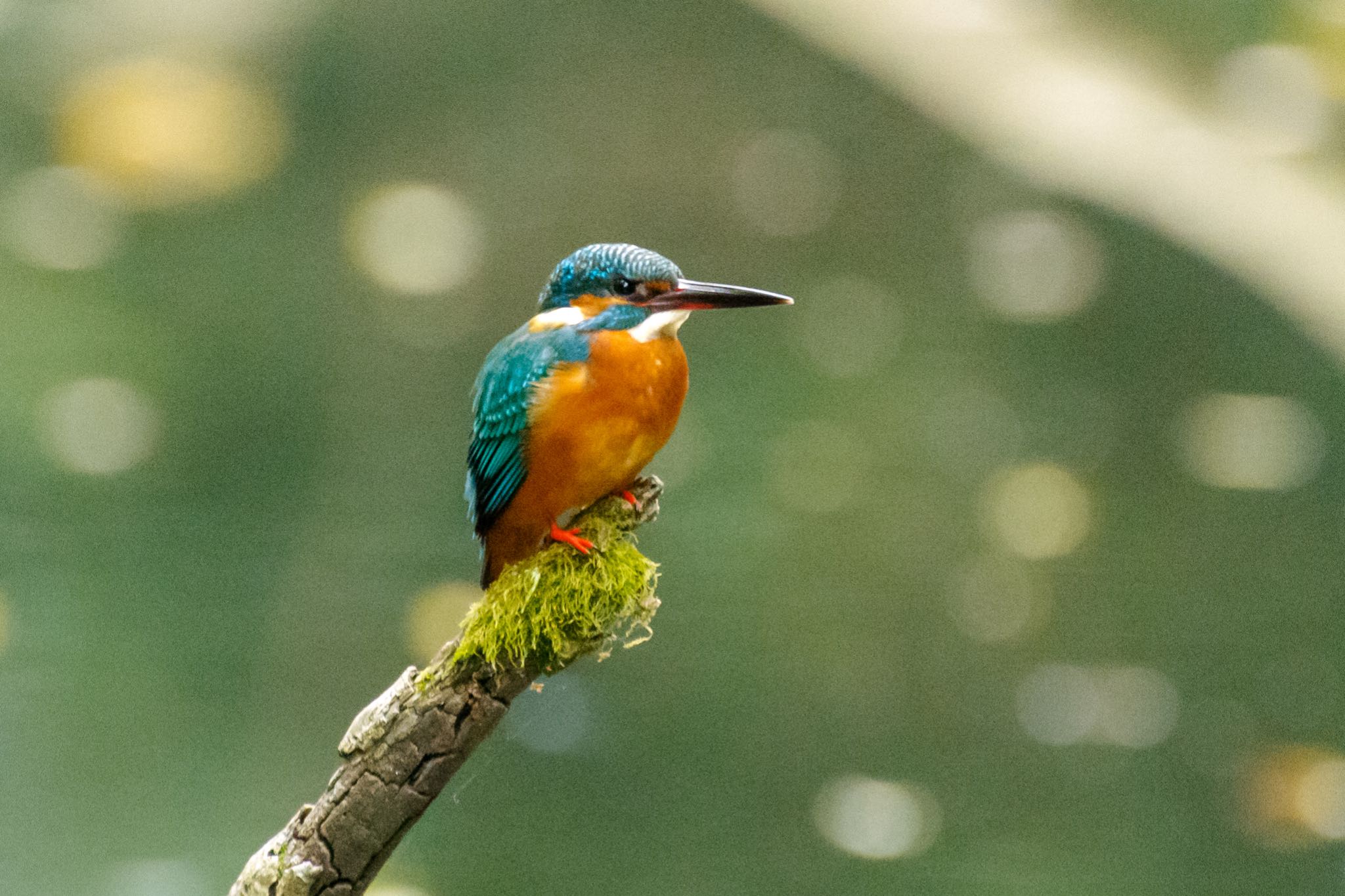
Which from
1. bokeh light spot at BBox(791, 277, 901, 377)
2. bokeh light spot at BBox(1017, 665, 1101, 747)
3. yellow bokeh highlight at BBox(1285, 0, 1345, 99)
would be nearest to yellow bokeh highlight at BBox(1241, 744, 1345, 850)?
bokeh light spot at BBox(1017, 665, 1101, 747)

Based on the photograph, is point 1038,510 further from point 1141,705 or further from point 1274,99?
point 1274,99

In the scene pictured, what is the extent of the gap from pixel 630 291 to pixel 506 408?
0.67ft

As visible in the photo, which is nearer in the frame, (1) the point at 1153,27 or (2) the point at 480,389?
(2) the point at 480,389

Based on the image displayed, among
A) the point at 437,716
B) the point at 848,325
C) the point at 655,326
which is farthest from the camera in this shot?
the point at 848,325

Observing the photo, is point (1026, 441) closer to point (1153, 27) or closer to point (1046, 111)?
point (1046, 111)

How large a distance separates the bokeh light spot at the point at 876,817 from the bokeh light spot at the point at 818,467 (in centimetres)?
58

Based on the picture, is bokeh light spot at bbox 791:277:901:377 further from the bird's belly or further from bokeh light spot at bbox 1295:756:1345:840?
bokeh light spot at bbox 1295:756:1345:840

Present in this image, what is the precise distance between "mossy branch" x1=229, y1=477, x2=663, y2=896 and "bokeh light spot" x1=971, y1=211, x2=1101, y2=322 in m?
A: 1.25

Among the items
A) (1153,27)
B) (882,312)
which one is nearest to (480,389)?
(882,312)

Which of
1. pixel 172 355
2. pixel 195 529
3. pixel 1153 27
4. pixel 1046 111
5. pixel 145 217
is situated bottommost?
pixel 195 529

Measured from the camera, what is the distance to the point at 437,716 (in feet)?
3.89

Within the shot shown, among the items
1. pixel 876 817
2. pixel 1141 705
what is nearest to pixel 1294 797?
pixel 1141 705

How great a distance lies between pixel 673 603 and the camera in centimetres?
219

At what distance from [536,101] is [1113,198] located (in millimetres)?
1165
